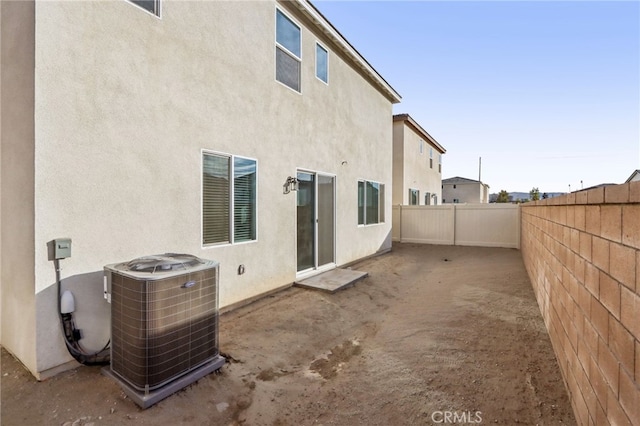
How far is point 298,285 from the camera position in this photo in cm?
622

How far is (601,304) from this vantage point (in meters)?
1.82

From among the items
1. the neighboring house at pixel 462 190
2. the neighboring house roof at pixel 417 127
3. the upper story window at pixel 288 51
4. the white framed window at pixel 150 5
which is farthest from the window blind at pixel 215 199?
the neighboring house at pixel 462 190

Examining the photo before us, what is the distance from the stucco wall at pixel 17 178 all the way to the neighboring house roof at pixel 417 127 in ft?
43.9

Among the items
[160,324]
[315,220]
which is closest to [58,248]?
[160,324]

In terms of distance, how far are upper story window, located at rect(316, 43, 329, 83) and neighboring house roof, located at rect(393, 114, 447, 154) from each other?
306 inches

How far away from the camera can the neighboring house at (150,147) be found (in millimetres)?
2920

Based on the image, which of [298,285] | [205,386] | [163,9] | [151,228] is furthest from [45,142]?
[298,285]

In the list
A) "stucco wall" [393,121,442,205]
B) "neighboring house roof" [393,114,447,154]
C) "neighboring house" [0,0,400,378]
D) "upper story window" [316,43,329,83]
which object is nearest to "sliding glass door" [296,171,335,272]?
"neighboring house" [0,0,400,378]

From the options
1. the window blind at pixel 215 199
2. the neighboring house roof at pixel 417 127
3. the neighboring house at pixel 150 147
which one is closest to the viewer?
the neighboring house at pixel 150 147

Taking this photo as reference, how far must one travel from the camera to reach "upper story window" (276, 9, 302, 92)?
5980mm

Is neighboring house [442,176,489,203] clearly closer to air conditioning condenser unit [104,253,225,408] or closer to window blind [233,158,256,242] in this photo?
window blind [233,158,256,242]

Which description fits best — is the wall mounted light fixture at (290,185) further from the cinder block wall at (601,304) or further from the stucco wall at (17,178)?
the cinder block wall at (601,304)

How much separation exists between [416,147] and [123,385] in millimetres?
16287

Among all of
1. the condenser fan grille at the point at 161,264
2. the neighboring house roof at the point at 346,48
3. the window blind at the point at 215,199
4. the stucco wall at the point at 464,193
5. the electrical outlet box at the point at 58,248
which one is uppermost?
the neighboring house roof at the point at 346,48
